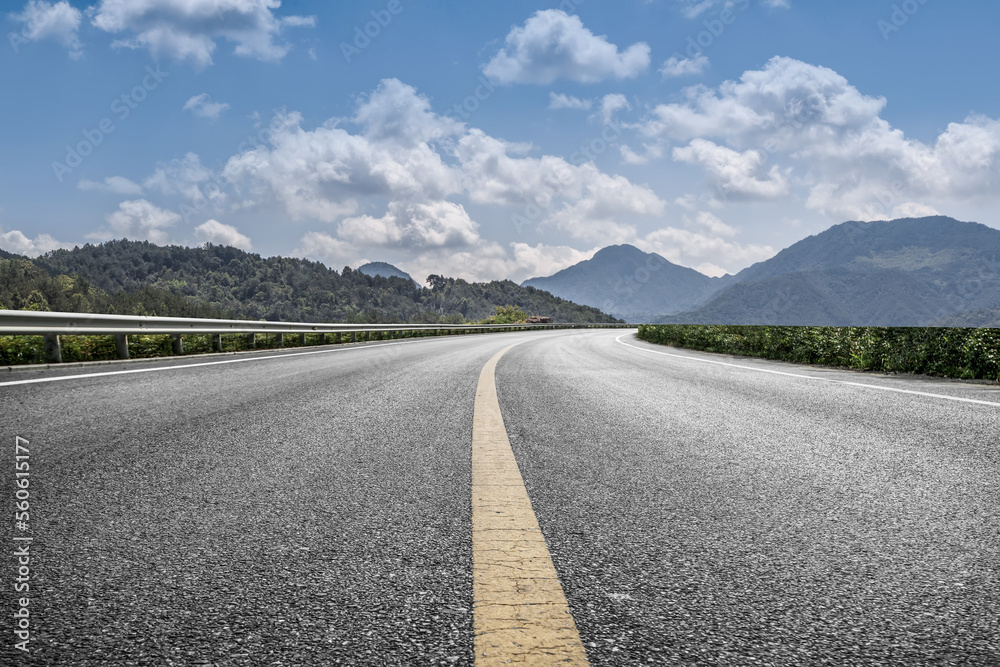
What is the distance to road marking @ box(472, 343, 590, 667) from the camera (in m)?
1.20

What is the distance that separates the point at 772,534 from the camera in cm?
194

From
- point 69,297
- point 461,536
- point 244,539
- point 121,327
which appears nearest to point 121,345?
point 121,327

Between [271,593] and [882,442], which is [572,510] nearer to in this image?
[271,593]

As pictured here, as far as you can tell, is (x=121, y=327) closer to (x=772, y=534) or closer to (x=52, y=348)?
(x=52, y=348)

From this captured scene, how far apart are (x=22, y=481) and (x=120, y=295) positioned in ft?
397

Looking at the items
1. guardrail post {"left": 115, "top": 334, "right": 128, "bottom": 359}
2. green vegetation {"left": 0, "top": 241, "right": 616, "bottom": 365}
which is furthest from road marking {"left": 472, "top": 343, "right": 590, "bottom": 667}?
green vegetation {"left": 0, "top": 241, "right": 616, "bottom": 365}

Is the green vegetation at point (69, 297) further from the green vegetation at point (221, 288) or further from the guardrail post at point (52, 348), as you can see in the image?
the guardrail post at point (52, 348)

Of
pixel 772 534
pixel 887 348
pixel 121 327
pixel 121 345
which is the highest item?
pixel 121 327

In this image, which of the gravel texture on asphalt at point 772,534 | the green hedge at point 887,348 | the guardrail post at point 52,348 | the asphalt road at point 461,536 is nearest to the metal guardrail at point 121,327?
the guardrail post at point 52,348

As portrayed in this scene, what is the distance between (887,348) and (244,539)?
11719 millimetres

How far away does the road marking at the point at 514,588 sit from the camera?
120cm

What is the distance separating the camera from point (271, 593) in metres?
1.45

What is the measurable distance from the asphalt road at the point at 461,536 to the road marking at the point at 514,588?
0.14ft

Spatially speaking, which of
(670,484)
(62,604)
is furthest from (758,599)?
(62,604)
